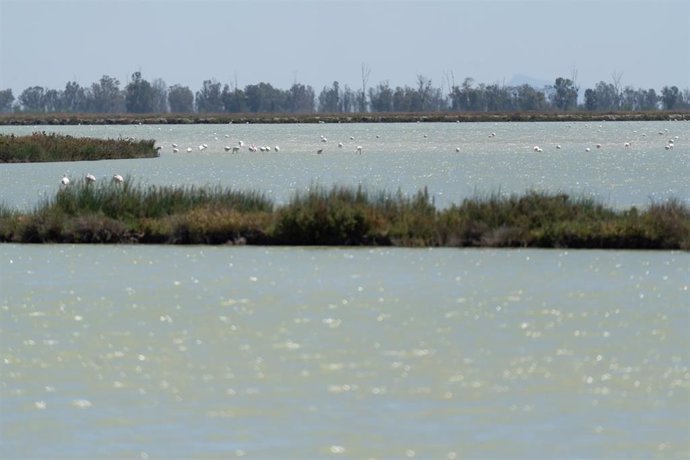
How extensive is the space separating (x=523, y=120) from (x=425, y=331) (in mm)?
132071

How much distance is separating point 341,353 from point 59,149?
4334cm

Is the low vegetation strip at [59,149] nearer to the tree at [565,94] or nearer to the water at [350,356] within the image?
the water at [350,356]

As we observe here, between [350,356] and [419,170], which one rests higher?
[350,356]

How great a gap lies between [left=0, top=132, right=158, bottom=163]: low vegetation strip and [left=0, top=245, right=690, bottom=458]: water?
34135mm

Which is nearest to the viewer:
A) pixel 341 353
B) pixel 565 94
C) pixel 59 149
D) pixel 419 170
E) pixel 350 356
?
pixel 350 356

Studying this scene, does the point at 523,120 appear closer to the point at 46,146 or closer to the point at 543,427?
the point at 46,146

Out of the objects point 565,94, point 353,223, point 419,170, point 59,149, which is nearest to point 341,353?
point 353,223

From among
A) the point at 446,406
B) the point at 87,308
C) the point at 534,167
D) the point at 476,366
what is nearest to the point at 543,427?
the point at 446,406

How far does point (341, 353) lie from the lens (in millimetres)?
13859

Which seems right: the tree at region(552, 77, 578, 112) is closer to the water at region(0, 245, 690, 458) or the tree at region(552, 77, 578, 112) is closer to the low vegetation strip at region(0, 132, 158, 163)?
the low vegetation strip at region(0, 132, 158, 163)

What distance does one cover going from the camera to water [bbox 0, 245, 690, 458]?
35.3 feet

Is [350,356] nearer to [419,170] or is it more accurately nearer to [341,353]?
[341,353]

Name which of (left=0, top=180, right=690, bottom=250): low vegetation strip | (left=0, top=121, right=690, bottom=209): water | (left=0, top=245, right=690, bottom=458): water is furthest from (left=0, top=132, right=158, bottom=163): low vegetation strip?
(left=0, top=245, right=690, bottom=458): water

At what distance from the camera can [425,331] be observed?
49.2 ft
